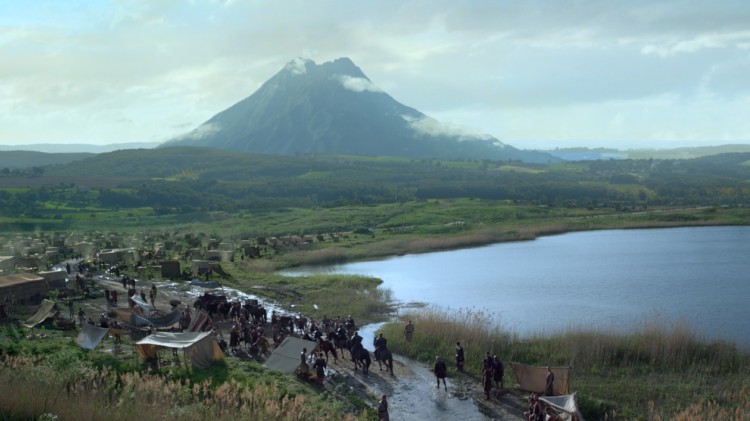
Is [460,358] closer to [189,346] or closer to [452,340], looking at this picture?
[452,340]

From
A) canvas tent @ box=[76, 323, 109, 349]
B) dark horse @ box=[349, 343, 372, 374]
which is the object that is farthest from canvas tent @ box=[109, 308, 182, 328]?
dark horse @ box=[349, 343, 372, 374]

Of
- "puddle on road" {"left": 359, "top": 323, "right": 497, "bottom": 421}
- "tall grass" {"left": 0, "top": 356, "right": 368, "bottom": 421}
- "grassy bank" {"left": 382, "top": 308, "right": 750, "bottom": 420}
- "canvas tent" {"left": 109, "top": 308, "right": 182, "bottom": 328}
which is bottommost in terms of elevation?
"puddle on road" {"left": 359, "top": 323, "right": 497, "bottom": 421}

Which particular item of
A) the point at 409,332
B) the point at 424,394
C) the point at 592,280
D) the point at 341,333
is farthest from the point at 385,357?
the point at 592,280

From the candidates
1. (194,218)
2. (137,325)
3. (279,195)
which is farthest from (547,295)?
(279,195)

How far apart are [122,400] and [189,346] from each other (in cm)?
899

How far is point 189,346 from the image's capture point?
28.8 meters

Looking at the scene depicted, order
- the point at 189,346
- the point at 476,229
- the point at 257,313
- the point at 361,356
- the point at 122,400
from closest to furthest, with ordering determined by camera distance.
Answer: the point at 122,400, the point at 189,346, the point at 361,356, the point at 257,313, the point at 476,229

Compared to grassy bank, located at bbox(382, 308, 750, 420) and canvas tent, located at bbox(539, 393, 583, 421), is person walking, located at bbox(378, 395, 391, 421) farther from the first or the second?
grassy bank, located at bbox(382, 308, 750, 420)

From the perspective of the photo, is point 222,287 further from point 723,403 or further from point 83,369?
point 723,403

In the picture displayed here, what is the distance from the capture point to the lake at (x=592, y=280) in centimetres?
4366

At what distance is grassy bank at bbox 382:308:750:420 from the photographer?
1006 inches

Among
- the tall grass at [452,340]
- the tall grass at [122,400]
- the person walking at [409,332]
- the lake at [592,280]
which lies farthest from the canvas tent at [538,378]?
the lake at [592,280]

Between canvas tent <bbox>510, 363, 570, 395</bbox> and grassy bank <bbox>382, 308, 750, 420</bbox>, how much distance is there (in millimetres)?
1005

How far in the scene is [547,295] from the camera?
54.4 m
